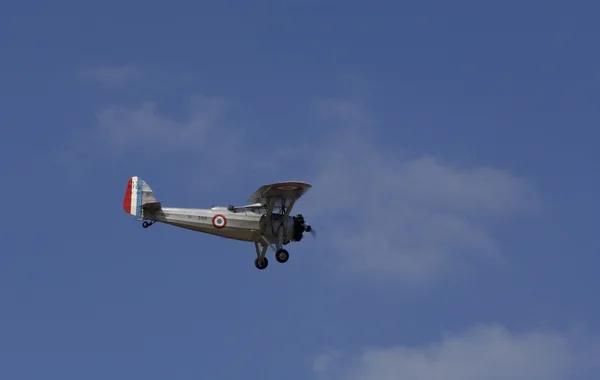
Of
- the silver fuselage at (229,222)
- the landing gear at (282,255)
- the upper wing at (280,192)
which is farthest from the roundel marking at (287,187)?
the landing gear at (282,255)

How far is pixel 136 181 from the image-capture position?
40.9 metres

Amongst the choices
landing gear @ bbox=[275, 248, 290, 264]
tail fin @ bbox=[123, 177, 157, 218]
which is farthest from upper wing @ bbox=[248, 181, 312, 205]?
tail fin @ bbox=[123, 177, 157, 218]

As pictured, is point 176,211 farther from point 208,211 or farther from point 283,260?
point 283,260

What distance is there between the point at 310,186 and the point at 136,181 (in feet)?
27.0

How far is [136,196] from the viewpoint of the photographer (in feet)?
133

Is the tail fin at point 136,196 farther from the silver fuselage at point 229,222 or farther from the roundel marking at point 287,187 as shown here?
the roundel marking at point 287,187

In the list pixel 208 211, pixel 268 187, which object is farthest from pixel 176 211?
pixel 268 187

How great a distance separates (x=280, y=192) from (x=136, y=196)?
22.0 ft

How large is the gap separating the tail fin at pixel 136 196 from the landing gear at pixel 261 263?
5248mm

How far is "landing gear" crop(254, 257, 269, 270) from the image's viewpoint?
40062mm

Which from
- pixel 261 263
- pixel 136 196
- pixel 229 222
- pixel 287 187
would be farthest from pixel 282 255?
pixel 136 196

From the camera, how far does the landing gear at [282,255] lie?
129 feet

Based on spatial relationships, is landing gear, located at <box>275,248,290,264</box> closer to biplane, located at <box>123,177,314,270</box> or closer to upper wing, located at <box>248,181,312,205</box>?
biplane, located at <box>123,177,314,270</box>

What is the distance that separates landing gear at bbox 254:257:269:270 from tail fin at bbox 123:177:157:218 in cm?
525
